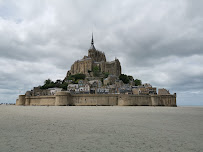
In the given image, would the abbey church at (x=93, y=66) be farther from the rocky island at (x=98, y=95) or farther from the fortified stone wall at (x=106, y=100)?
the fortified stone wall at (x=106, y=100)

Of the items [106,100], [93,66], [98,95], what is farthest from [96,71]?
[106,100]

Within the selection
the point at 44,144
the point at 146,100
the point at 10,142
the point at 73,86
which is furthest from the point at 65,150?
the point at 73,86

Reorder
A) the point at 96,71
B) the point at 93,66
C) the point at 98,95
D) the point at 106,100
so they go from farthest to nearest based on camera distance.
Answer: the point at 93,66
the point at 96,71
the point at 106,100
the point at 98,95

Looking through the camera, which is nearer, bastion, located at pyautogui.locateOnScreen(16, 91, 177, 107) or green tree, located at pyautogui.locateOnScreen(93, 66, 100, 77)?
bastion, located at pyautogui.locateOnScreen(16, 91, 177, 107)

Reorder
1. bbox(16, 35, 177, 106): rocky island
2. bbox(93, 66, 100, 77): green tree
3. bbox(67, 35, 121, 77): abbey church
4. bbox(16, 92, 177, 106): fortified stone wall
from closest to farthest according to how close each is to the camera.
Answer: bbox(16, 92, 177, 106): fortified stone wall
bbox(16, 35, 177, 106): rocky island
bbox(93, 66, 100, 77): green tree
bbox(67, 35, 121, 77): abbey church

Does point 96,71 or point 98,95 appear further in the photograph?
point 96,71

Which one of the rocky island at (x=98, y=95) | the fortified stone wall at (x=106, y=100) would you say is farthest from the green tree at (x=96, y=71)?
the fortified stone wall at (x=106, y=100)

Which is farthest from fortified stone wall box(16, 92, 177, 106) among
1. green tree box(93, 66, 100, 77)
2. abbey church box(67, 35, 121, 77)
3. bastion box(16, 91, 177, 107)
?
green tree box(93, 66, 100, 77)

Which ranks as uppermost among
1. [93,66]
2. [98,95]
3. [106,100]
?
[93,66]

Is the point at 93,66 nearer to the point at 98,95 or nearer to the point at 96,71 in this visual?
the point at 96,71

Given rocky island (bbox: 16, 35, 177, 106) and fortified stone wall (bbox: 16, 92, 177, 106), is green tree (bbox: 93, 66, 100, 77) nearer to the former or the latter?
rocky island (bbox: 16, 35, 177, 106)

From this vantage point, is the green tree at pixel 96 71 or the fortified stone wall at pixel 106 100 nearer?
the fortified stone wall at pixel 106 100

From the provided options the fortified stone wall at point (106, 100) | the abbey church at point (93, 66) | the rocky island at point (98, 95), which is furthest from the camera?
the abbey church at point (93, 66)

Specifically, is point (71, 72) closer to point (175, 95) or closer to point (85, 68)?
point (85, 68)
